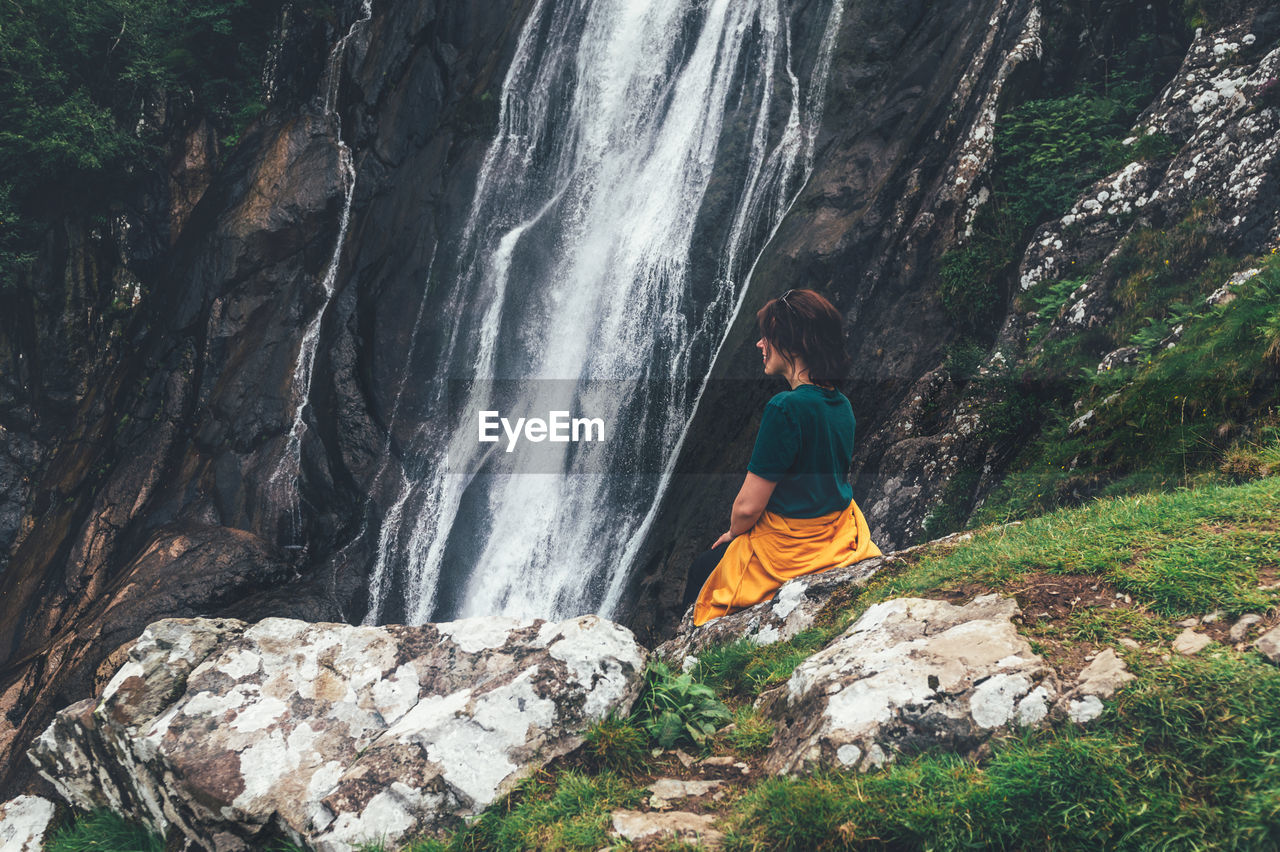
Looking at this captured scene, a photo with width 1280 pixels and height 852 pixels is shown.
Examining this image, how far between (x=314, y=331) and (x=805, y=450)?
48.1 feet

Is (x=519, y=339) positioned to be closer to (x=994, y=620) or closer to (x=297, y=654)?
(x=297, y=654)

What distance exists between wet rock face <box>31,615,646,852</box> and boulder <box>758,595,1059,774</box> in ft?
2.91

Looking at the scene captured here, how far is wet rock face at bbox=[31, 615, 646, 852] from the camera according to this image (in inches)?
126

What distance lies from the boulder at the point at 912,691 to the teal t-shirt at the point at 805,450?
845 millimetres

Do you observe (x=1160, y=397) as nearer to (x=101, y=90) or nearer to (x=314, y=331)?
(x=314, y=331)

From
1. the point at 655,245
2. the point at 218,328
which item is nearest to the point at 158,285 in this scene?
the point at 218,328

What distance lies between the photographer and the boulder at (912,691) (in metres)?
2.73

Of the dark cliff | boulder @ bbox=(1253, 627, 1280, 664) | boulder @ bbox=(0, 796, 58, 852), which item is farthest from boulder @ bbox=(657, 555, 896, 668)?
the dark cliff

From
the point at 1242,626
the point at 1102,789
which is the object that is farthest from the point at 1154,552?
the point at 1102,789

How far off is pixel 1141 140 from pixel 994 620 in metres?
8.15

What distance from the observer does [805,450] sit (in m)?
3.93

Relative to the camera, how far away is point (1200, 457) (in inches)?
210

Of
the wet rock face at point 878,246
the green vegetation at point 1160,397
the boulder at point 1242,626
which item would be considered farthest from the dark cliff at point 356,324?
the boulder at point 1242,626
